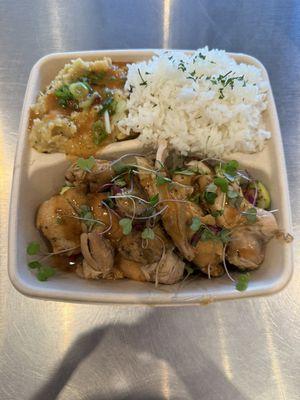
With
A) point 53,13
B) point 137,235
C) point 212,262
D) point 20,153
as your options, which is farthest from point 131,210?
point 53,13

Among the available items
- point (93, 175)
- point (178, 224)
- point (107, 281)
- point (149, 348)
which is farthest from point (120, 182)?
point (149, 348)

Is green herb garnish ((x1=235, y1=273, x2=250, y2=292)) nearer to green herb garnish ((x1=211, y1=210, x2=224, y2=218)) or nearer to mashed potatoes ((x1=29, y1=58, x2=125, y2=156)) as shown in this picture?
green herb garnish ((x1=211, y1=210, x2=224, y2=218))

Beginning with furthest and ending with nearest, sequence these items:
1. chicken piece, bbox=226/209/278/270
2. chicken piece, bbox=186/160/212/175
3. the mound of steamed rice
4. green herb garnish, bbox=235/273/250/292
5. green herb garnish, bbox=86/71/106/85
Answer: green herb garnish, bbox=86/71/106/85 → the mound of steamed rice → chicken piece, bbox=186/160/212/175 → chicken piece, bbox=226/209/278/270 → green herb garnish, bbox=235/273/250/292

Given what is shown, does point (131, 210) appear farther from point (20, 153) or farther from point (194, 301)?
point (20, 153)

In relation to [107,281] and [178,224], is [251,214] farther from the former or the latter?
[107,281]

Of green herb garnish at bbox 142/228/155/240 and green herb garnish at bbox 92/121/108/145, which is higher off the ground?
green herb garnish at bbox 92/121/108/145

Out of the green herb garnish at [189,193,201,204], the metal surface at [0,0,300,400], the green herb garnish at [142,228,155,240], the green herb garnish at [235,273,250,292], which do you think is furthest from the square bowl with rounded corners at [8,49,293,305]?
the metal surface at [0,0,300,400]

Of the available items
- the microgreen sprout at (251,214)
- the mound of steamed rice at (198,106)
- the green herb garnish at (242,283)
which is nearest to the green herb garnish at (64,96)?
the mound of steamed rice at (198,106)

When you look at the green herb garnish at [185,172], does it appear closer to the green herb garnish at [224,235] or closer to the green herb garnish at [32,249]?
the green herb garnish at [224,235]
